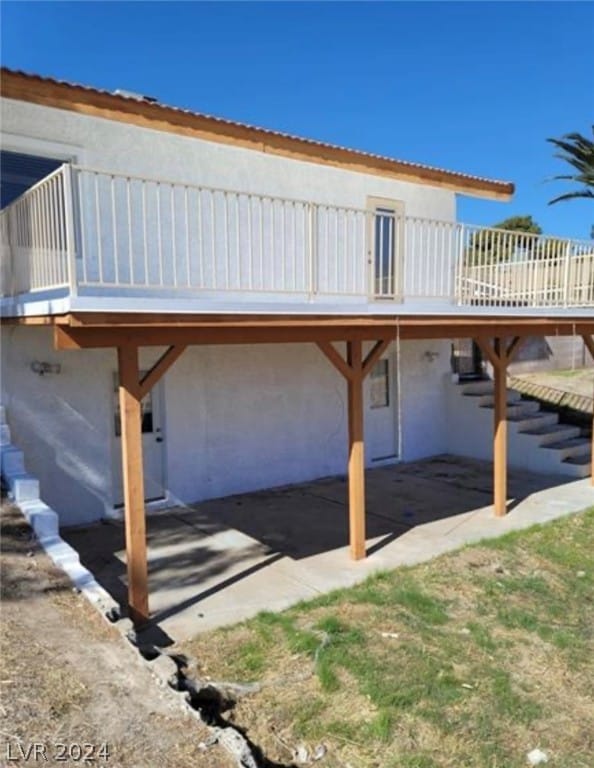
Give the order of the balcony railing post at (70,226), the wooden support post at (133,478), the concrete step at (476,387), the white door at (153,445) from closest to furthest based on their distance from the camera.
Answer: the balcony railing post at (70,226) → the wooden support post at (133,478) → the white door at (153,445) → the concrete step at (476,387)

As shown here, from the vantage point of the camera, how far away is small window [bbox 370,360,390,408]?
10.8m

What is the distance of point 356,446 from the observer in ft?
20.3

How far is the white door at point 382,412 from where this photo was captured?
420 inches

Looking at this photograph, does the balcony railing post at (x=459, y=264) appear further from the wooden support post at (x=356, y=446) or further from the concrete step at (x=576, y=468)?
the concrete step at (x=576, y=468)

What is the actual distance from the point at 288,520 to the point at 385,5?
8428mm

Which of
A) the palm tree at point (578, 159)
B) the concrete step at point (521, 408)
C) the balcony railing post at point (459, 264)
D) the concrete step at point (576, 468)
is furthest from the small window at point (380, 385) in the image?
the palm tree at point (578, 159)

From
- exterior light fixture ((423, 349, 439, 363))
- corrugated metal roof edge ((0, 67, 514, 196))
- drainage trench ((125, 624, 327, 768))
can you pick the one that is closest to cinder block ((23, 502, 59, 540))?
drainage trench ((125, 624, 327, 768))

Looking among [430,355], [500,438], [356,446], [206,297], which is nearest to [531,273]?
[500,438]

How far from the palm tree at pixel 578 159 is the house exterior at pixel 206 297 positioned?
4519 millimetres

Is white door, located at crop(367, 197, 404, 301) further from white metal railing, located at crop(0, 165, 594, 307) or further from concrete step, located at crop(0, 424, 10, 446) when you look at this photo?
concrete step, located at crop(0, 424, 10, 446)

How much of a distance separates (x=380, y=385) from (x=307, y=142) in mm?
4492

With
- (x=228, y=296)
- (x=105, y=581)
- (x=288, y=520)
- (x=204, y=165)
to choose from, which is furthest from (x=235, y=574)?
(x=204, y=165)

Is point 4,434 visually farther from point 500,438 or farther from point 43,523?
point 500,438

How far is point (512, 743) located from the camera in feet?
11.1
